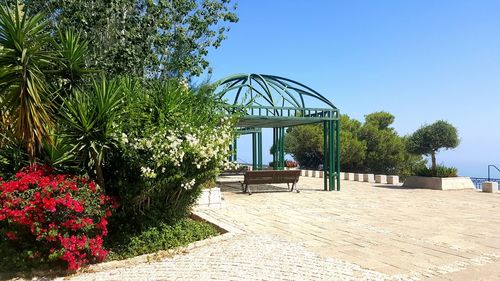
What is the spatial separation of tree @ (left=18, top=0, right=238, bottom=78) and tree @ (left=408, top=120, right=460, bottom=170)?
1227 centimetres

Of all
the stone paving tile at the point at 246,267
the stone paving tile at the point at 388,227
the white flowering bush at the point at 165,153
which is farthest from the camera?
the white flowering bush at the point at 165,153

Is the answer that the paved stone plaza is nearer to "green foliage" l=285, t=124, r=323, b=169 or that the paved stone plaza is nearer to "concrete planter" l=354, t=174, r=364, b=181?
"concrete planter" l=354, t=174, r=364, b=181

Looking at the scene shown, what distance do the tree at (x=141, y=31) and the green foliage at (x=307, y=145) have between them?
22.9 meters

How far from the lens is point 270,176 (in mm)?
13273

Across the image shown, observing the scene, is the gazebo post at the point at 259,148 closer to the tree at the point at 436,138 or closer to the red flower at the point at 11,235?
the tree at the point at 436,138

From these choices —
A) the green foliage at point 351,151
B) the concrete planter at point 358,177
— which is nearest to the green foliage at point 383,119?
the green foliage at point 351,151

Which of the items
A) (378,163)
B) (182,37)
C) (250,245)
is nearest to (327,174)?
(182,37)

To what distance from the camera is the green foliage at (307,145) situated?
3500cm

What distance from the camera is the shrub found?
16.5 meters

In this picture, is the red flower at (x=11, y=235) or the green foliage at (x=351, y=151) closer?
the red flower at (x=11, y=235)

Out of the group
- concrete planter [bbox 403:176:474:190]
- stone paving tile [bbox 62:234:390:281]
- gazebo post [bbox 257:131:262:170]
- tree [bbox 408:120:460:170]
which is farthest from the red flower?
tree [bbox 408:120:460:170]

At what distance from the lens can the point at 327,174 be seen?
16.2 m

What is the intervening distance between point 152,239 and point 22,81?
2884mm

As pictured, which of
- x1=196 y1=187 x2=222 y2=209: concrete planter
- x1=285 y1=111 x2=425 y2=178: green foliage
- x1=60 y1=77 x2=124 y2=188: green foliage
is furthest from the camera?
x1=285 y1=111 x2=425 y2=178: green foliage
